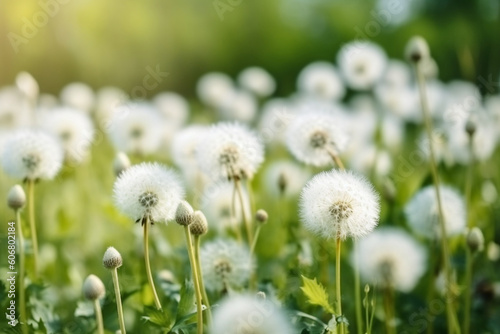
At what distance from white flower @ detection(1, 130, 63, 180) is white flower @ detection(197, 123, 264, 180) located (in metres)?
0.44

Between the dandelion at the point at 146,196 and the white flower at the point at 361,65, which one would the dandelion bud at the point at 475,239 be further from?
the white flower at the point at 361,65

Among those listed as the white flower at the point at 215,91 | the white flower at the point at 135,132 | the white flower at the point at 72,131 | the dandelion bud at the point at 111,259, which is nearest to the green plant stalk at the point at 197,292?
the dandelion bud at the point at 111,259

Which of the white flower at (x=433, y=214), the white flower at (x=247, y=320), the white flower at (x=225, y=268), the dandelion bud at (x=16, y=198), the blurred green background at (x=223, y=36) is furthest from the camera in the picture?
the blurred green background at (x=223, y=36)

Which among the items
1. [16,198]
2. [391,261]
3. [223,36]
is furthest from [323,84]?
[223,36]

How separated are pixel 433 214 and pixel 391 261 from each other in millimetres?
235

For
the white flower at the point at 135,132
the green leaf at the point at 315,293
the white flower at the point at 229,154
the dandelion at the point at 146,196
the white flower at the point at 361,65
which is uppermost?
the white flower at the point at 361,65

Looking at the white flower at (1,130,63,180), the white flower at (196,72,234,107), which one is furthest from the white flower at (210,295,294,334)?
the white flower at (196,72,234,107)

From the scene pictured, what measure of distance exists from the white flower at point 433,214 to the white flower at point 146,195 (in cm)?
84

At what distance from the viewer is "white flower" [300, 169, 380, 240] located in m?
1.50

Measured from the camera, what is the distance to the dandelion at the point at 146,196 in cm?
160

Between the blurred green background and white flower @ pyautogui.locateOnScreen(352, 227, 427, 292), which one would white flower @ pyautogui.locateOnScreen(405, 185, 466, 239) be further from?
the blurred green background

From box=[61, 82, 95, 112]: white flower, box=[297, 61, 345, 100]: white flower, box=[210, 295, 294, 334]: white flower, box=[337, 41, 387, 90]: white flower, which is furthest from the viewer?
box=[297, 61, 345, 100]: white flower

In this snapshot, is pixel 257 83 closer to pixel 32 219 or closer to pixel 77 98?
pixel 77 98

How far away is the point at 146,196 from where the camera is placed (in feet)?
5.26
